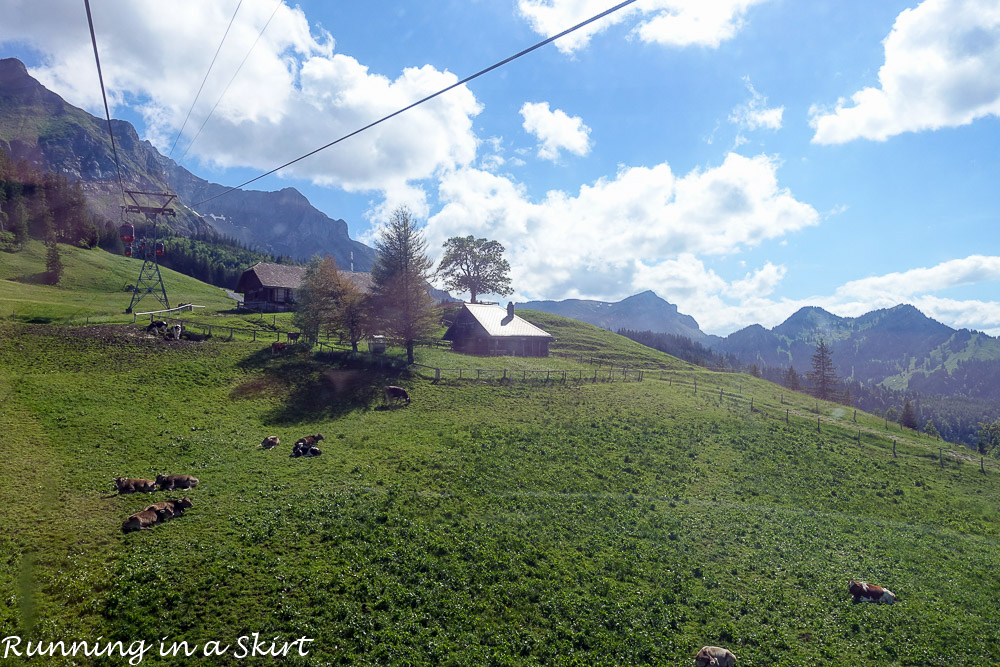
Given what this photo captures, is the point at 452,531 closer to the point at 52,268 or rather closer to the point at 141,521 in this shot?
the point at 141,521

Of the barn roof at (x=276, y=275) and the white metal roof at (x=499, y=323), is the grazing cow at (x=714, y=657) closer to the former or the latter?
the white metal roof at (x=499, y=323)

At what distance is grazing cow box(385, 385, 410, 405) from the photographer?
31.9 metres

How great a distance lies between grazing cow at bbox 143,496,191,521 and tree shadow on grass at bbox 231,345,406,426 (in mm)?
11088

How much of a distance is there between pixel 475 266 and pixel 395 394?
6601 cm

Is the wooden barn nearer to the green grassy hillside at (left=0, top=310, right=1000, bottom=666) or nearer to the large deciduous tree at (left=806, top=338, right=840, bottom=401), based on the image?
the green grassy hillside at (left=0, top=310, right=1000, bottom=666)

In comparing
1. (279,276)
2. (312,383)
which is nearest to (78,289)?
(279,276)

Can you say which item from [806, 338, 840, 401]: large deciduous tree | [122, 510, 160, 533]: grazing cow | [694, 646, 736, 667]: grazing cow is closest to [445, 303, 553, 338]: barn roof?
[122, 510, 160, 533]: grazing cow

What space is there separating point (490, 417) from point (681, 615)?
61.4 ft

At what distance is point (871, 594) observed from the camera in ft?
45.8

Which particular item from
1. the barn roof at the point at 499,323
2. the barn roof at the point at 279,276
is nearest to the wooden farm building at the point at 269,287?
the barn roof at the point at 279,276

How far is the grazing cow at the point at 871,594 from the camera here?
13.9 m

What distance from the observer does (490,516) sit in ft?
55.5

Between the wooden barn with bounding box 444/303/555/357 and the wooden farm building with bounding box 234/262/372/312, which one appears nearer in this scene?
the wooden barn with bounding box 444/303/555/357

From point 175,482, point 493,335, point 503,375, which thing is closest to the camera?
point 175,482
